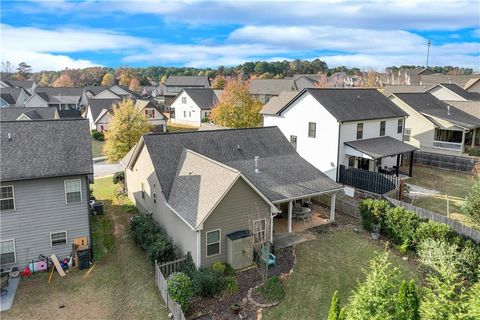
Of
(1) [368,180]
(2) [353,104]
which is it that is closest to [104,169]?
(2) [353,104]

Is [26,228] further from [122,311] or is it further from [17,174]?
[122,311]

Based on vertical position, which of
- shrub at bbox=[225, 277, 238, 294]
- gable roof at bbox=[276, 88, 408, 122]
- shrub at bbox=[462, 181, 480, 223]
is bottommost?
shrub at bbox=[225, 277, 238, 294]

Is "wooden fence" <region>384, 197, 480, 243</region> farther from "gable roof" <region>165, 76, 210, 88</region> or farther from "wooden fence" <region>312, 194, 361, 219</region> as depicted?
"gable roof" <region>165, 76, 210, 88</region>

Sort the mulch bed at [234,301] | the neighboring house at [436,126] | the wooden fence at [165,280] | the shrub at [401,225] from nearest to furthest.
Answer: the wooden fence at [165,280]
the mulch bed at [234,301]
the shrub at [401,225]
the neighboring house at [436,126]

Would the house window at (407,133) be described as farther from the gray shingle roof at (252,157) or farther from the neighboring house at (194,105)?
the neighboring house at (194,105)

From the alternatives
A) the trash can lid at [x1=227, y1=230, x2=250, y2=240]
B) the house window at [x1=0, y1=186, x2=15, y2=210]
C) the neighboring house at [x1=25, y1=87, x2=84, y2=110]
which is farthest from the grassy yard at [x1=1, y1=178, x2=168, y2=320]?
the neighboring house at [x1=25, y1=87, x2=84, y2=110]

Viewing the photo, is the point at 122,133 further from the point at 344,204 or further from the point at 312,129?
the point at 344,204

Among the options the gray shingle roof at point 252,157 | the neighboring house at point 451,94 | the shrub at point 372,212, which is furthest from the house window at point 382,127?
the neighboring house at point 451,94
